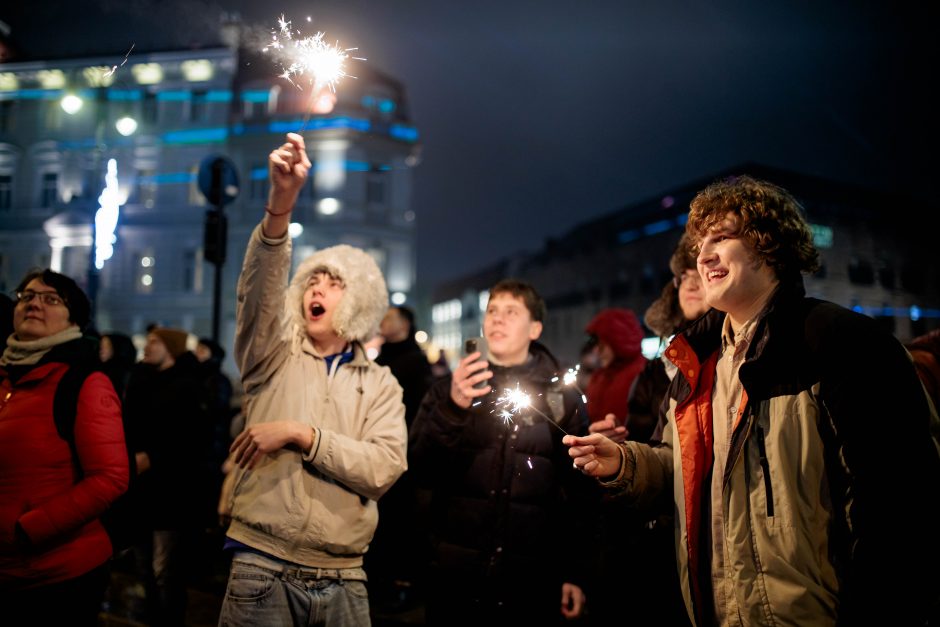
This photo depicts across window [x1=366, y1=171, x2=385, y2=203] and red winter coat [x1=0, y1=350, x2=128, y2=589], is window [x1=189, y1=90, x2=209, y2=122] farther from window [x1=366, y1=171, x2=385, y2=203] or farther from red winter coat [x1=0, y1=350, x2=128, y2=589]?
red winter coat [x1=0, y1=350, x2=128, y2=589]

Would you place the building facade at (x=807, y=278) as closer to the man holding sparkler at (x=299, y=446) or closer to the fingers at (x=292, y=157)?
the man holding sparkler at (x=299, y=446)

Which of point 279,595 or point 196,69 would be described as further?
point 196,69

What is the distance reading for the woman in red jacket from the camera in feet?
9.31

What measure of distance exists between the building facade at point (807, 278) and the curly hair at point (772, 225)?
15.0 m

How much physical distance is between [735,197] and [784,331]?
0.59 meters

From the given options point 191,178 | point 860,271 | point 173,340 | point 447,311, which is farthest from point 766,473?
point 447,311

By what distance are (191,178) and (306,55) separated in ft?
120

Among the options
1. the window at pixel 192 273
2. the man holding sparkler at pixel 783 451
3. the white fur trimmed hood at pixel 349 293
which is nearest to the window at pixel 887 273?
the man holding sparkler at pixel 783 451

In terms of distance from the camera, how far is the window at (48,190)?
3100 centimetres

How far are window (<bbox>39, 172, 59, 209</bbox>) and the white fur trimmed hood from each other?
35.0 m

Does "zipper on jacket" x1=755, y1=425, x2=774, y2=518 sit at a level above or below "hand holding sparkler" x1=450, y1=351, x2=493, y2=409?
below

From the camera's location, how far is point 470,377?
317 cm

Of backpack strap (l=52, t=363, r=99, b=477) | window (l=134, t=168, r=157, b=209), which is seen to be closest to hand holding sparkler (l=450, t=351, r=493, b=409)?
backpack strap (l=52, t=363, r=99, b=477)

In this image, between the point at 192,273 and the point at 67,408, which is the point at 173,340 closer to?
the point at 67,408
